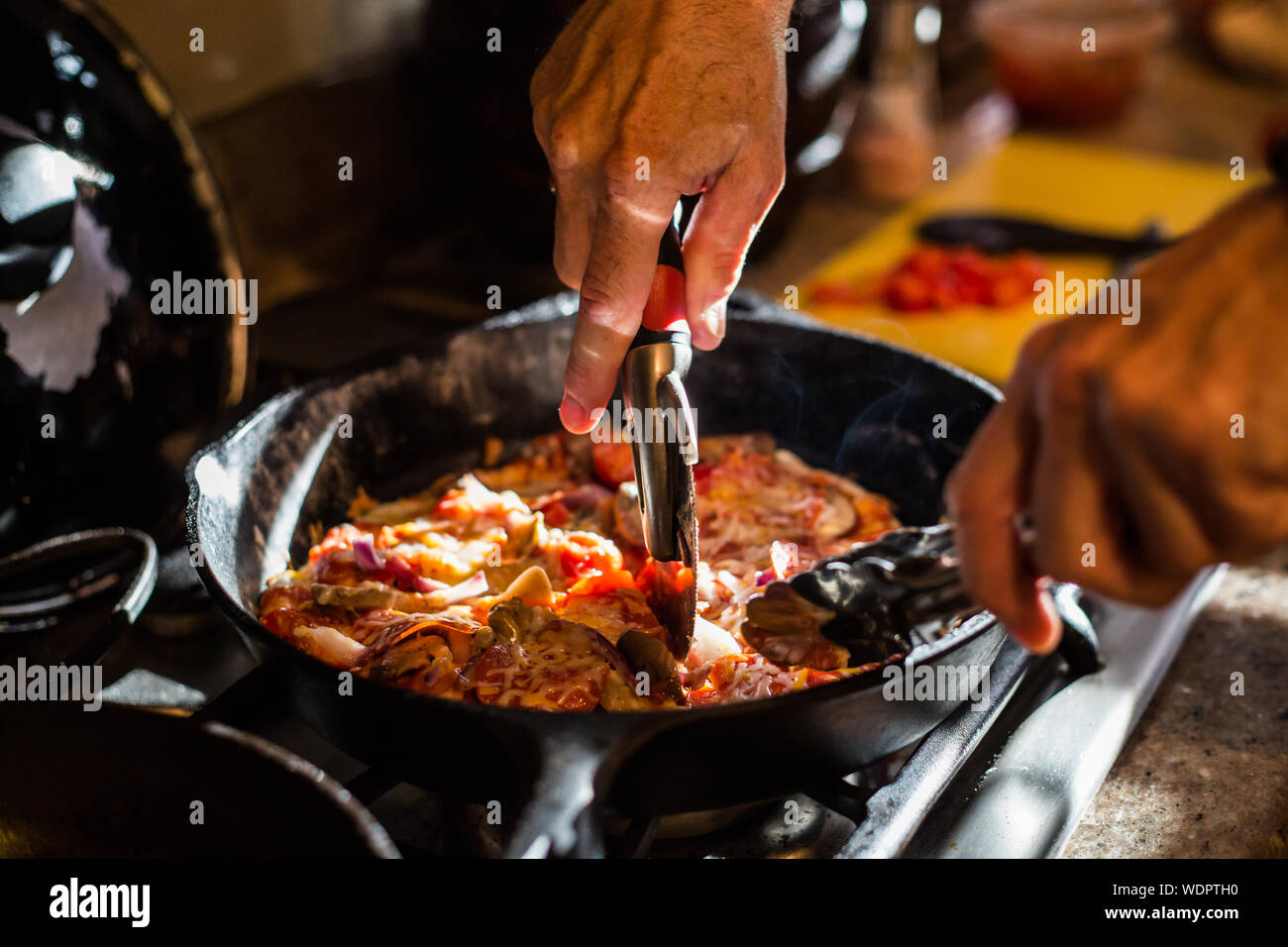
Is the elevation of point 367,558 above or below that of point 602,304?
below

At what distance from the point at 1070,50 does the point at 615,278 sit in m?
2.31

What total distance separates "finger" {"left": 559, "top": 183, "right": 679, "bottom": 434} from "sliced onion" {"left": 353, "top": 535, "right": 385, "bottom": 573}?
13.8 inches

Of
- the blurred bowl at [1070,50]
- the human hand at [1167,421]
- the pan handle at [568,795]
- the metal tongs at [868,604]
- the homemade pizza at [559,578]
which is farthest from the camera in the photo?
the blurred bowl at [1070,50]

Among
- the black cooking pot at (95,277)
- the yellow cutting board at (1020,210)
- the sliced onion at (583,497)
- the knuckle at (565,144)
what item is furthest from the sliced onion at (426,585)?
the yellow cutting board at (1020,210)

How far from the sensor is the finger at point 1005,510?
2.38 ft

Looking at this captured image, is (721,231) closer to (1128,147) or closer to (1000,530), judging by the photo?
(1000,530)

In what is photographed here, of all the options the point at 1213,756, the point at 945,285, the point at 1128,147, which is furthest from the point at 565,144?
the point at 1128,147

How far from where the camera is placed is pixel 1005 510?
744 millimetres

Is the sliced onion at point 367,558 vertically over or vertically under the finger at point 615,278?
under

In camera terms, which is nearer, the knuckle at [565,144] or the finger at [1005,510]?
the finger at [1005,510]

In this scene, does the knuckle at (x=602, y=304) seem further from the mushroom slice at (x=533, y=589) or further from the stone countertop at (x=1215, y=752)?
the stone countertop at (x=1215, y=752)

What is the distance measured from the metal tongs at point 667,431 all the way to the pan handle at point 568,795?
0.92ft

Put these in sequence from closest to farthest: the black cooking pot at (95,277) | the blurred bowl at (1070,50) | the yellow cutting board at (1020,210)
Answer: the black cooking pot at (95,277), the yellow cutting board at (1020,210), the blurred bowl at (1070,50)

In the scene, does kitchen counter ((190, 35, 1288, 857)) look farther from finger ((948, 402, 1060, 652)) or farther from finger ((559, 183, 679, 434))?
finger ((559, 183, 679, 434))
